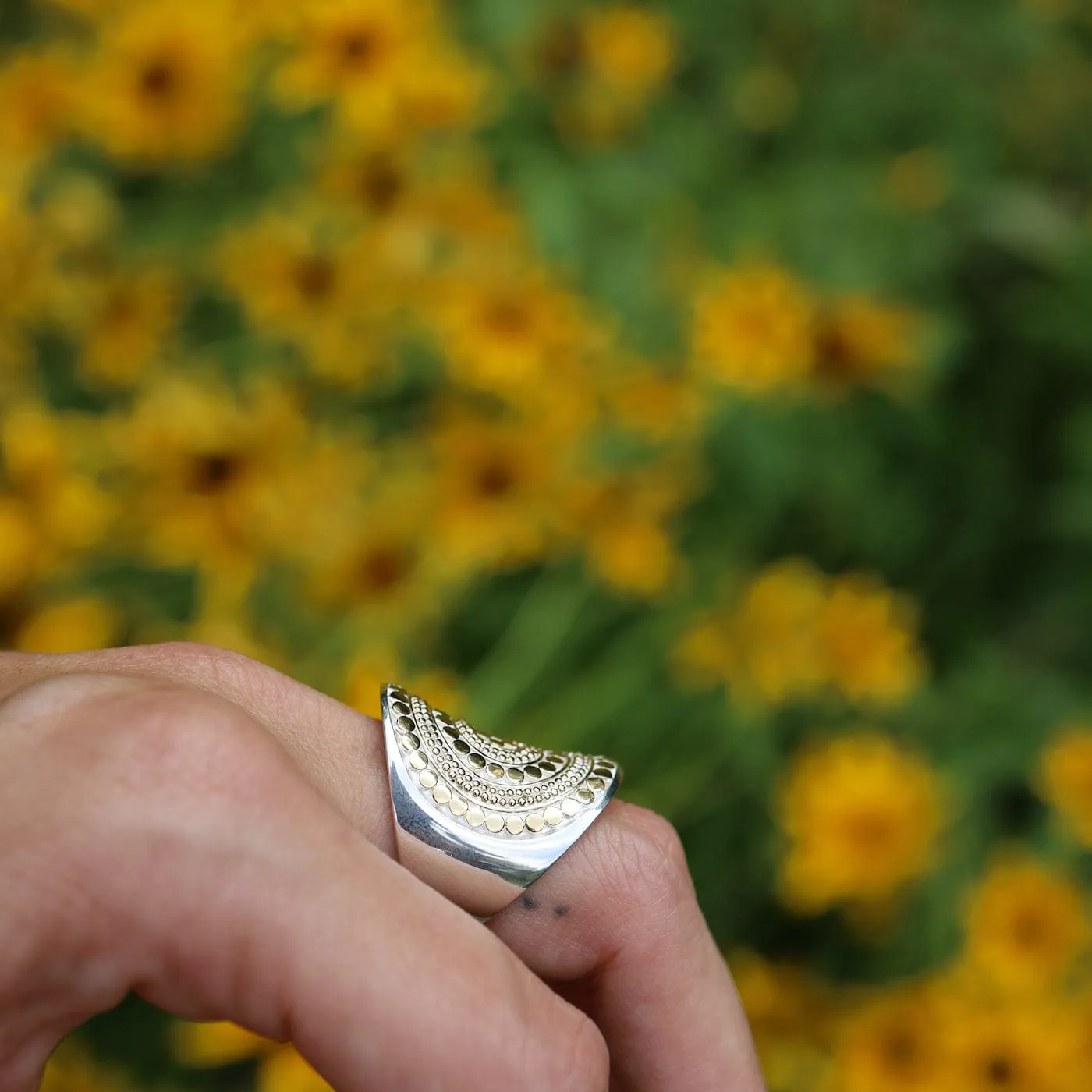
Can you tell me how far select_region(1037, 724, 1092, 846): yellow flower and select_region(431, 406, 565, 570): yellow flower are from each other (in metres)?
A: 0.49

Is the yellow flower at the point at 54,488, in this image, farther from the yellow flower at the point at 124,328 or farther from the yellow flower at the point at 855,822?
the yellow flower at the point at 855,822

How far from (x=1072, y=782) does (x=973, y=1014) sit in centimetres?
21

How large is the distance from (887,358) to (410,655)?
22.2 inches

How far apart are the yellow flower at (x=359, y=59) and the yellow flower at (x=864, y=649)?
0.62 meters

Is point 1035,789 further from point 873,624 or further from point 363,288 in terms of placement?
point 363,288

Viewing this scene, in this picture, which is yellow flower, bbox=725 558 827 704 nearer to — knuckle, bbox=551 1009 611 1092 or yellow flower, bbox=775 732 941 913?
yellow flower, bbox=775 732 941 913

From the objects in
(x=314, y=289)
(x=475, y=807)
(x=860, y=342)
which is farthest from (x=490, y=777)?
(x=860, y=342)

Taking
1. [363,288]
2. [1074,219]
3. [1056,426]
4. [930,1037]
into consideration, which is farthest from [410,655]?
[1074,219]

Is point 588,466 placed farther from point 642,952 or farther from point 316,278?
point 642,952

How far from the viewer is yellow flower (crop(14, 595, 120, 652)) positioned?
1.02 metres

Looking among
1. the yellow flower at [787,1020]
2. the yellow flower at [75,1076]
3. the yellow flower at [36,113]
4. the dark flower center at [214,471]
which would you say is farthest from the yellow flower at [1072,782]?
the yellow flower at [36,113]

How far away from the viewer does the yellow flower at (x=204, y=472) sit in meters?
1.01

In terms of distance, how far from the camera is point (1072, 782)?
1.00 metres

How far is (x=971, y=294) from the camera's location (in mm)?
1429
